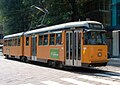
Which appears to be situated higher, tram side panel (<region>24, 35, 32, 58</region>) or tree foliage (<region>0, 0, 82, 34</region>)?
tree foliage (<region>0, 0, 82, 34</region>)

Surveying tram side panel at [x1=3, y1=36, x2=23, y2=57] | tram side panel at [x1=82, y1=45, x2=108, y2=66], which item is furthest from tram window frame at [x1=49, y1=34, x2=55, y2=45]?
tram side panel at [x1=3, y1=36, x2=23, y2=57]

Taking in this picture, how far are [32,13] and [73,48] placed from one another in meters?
34.6

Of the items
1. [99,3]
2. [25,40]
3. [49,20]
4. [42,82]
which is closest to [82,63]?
[42,82]

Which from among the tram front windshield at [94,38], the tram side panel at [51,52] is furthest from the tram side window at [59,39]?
the tram front windshield at [94,38]

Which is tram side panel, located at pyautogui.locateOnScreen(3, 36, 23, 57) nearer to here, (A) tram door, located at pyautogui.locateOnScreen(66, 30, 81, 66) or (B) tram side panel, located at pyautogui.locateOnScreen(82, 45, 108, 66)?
(A) tram door, located at pyautogui.locateOnScreen(66, 30, 81, 66)

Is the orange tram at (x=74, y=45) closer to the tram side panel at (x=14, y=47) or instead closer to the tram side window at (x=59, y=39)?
the tram side window at (x=59, y=39)

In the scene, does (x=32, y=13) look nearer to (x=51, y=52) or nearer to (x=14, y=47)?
(x=14, y=47)

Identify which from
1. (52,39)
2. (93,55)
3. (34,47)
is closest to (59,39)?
(52,39)

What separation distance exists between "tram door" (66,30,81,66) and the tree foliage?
18467mm

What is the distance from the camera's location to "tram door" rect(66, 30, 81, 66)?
19.1 meters

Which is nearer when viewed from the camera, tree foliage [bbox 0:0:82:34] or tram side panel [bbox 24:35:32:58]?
tram side panel [bbox 24:35:32:58]

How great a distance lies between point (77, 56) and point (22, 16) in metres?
38.5

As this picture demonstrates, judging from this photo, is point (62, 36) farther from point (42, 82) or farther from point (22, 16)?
point (22, 16)

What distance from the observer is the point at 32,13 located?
53344 millimetres
